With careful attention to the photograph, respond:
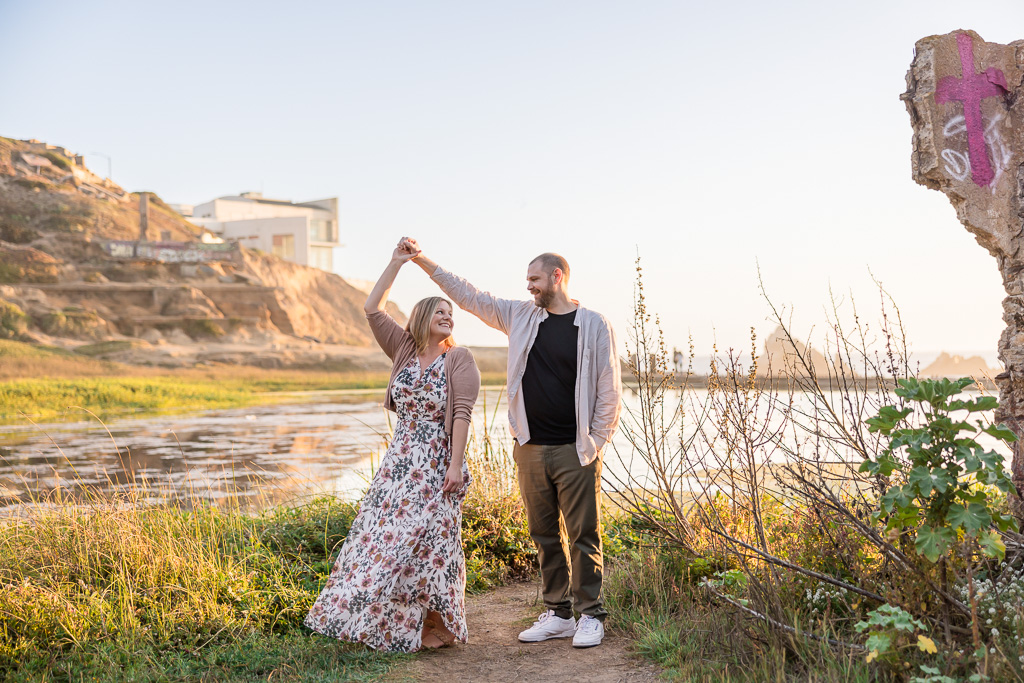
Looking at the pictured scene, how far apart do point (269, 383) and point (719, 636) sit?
3722 cm

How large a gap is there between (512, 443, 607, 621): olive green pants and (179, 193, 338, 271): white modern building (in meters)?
66.5

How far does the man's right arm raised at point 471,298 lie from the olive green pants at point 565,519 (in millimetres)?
769

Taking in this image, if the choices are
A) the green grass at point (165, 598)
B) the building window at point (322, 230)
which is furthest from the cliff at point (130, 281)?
the green grass at point (165, 598)

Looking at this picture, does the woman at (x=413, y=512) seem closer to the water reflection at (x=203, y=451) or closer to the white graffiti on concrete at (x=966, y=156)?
the water reflection at (x=203, y=451)

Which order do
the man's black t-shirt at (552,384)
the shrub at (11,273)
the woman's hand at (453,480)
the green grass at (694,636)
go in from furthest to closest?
the shrub at (11,273) < the man's black t-shirt at (552,384) < the woman's hand at (453,480) < the green grass at (694,636)

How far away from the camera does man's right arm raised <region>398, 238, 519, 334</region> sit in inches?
172

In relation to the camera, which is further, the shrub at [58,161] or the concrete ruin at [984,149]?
the shrub at [58,161]

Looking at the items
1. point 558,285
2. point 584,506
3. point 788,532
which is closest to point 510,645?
point 584,506

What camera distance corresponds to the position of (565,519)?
4180mm

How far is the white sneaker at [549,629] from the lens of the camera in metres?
4.20

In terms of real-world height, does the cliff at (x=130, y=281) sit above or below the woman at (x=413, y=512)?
above

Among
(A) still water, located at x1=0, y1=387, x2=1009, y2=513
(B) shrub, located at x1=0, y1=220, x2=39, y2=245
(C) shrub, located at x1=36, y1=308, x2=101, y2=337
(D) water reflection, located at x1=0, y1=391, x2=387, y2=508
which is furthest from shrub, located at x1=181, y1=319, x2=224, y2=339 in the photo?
(D) water reflection, located at x1=0, y1=391, x2=387, y2=508

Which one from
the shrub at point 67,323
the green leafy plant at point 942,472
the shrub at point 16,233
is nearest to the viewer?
the green leafy plant at point 942,472

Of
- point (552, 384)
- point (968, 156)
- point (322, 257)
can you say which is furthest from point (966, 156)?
point (322, 257)
